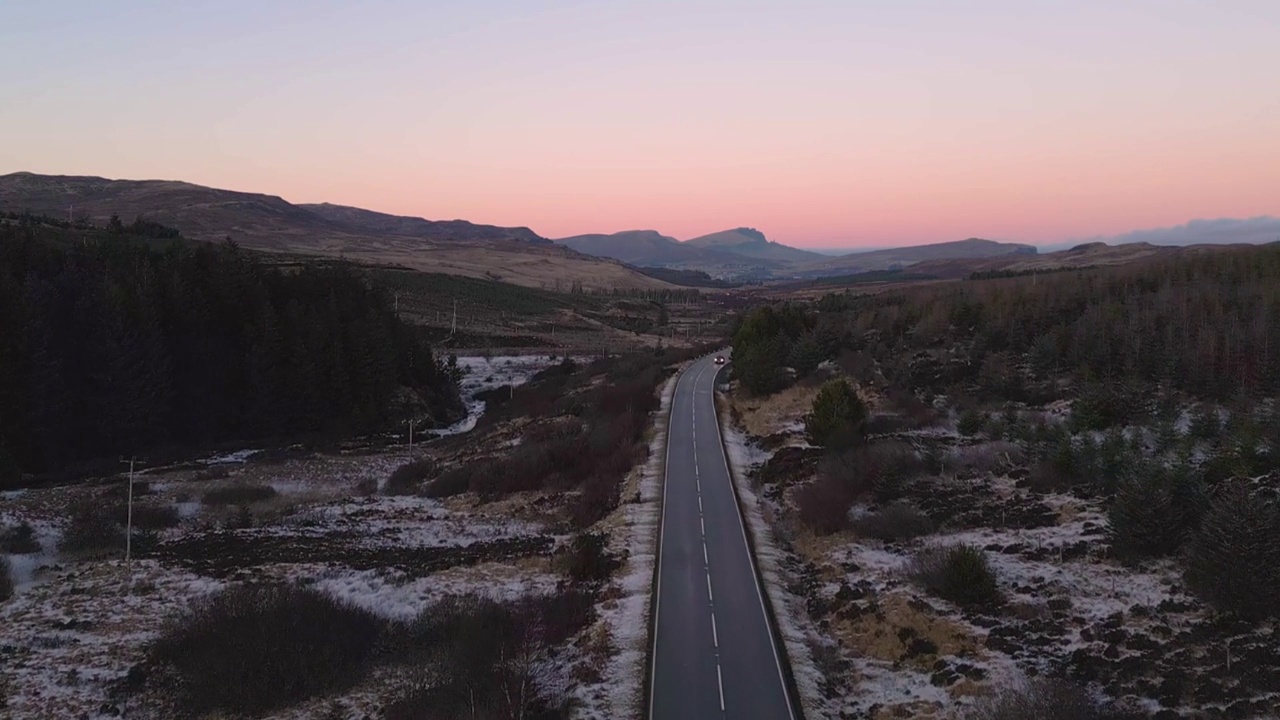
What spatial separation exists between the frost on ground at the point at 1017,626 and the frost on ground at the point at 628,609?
3.89 m

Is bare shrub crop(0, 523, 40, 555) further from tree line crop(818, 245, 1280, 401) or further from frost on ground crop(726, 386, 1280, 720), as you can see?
tree line crop(818, 245, 1280, 401)

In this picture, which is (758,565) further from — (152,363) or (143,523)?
(152,363)

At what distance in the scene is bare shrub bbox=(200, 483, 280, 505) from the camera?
36719 mm

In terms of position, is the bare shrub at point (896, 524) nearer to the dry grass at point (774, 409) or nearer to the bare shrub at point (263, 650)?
the bare shrub at point (263, 650)

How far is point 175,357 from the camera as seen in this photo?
181 ft

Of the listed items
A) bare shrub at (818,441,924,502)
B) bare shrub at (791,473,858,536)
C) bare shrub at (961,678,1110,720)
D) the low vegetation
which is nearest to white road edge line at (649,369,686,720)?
the low vegetation

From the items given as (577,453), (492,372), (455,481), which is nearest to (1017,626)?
(577,453)

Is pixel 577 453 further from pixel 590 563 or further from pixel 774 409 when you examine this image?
pixel 590 563

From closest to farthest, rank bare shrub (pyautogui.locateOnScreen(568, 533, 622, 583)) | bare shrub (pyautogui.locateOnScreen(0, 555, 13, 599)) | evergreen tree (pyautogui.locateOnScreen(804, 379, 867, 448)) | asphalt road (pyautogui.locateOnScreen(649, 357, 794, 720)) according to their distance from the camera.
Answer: asphalt road (pyautogui.locateOnScreen(649, 357, 794, 720))
bare shrub (pyautogui.locateOnScreen(0, 555, 13, 599))
bare shrub (pyautogui.locateOnScreen(568, 533, 622, 583))
evergreen tree (pyautogui.locateOnScreen(804, 379, 867, 448))

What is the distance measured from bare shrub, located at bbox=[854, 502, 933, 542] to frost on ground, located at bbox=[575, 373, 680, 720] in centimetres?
719

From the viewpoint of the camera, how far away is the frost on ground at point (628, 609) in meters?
16.7

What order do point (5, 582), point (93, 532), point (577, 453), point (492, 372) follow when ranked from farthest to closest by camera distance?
point (492, 372), point (577, 453), point (93, 532), point (5, 582)

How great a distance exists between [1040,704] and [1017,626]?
5.26 meters

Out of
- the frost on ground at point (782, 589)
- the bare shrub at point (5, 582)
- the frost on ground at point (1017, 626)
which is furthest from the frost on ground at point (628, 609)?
the bare shrub at point (5, 582)
